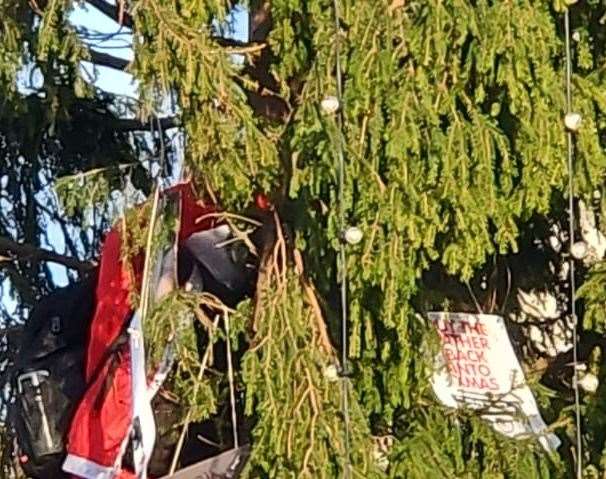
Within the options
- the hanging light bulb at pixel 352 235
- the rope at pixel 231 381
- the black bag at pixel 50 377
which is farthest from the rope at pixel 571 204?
the black bag at pixel 50 377

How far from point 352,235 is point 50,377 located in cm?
138

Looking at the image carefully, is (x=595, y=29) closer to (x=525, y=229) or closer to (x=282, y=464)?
(x=525, y=229)

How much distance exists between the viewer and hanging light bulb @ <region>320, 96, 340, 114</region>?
3449mm

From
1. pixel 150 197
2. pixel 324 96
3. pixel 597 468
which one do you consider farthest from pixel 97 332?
pixel 597 468

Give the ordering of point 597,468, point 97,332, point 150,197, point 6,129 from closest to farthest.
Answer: point 597,468 < point 150,197 < point 97,332 < point 6,129

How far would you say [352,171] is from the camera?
346 centimetres

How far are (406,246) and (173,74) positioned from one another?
0.67 meters

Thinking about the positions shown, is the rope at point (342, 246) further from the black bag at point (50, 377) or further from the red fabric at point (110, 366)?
the black bag at point (50, 377)

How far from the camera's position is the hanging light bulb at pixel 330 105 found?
345 centimetres

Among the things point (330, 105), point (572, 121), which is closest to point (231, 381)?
point (330, 105)

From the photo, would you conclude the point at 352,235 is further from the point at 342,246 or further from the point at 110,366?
the point at 110,366

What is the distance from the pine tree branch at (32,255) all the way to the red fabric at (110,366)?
2.66ft

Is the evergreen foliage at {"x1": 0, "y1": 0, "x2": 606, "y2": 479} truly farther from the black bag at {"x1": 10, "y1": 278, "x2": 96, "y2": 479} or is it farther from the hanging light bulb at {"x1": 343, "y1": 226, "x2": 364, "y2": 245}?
the black bag at {"x1": 10, "y1": 278, "x2": 96, "y2": 479}

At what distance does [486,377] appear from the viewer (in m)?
3.85
